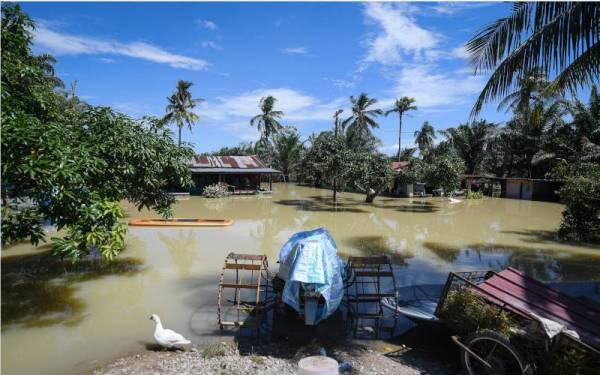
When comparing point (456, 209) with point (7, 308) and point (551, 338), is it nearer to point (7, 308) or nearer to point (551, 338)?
point (551, 338)

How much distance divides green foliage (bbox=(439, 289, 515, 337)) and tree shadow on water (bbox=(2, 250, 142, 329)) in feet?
22.3

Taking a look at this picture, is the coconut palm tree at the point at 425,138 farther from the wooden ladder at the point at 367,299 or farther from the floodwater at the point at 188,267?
the wooden ladder at the point at 367,299

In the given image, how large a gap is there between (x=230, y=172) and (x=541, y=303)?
28.9 m

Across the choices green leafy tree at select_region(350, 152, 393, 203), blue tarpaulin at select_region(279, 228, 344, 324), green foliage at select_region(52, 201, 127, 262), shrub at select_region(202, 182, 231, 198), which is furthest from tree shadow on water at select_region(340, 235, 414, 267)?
shrub at select_region(202, 182, 231, 198)

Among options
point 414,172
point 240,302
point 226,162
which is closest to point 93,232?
point 240,302

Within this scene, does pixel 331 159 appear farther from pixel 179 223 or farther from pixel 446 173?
pixel 179 223

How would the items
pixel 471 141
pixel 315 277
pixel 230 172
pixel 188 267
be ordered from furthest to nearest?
pixel 471 141, pixel 230 172, pixel 188 267, pixel 315 277

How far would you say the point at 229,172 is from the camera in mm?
32594

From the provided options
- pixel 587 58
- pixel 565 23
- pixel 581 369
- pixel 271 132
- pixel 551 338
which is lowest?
pixel 581 369

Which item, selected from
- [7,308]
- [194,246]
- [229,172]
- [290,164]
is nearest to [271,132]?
[290,164]

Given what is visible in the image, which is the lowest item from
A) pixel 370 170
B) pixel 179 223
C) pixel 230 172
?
pixel 179 223

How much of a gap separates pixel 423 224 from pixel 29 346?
55.6 feet

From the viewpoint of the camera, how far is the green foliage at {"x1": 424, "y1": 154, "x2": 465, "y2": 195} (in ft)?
84.1

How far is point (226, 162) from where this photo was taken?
3481cm
